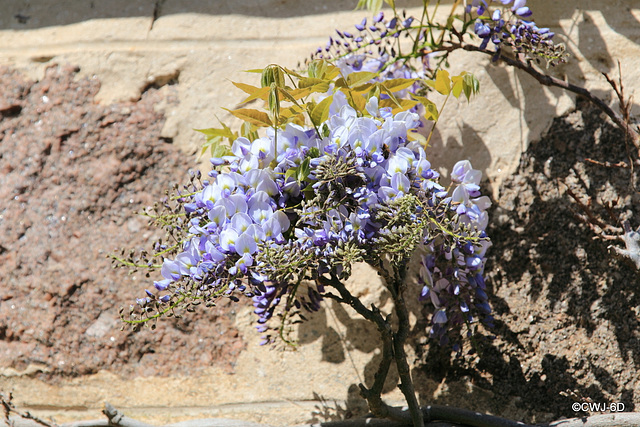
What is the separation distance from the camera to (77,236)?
5.97ft

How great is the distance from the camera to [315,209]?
127 cm

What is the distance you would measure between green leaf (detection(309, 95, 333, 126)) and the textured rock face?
1.81 feet

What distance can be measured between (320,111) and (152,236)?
730 millimetres

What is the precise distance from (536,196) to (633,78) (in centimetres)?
44

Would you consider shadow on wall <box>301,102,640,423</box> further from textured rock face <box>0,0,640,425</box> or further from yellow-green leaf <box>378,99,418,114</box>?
yellow-green leaf <box>378,99,418,114</box>

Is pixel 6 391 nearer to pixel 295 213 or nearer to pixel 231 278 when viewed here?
pixel 231 278

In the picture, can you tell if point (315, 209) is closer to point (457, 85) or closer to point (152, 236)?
point (457, 85)

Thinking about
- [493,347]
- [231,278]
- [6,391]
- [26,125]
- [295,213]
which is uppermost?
[26,125]

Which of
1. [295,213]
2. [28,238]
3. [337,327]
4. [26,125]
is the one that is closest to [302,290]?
[337,327]

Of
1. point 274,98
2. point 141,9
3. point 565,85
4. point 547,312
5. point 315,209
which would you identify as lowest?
point 547,312

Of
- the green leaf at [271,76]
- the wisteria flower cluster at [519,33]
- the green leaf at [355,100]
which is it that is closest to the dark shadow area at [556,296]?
the wisteria flower cluster at [519,33]

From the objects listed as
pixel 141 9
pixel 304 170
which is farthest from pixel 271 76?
pixel 141 9

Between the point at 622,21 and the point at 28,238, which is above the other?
the point at 622,21

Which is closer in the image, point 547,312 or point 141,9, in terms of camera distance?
point 547,312
